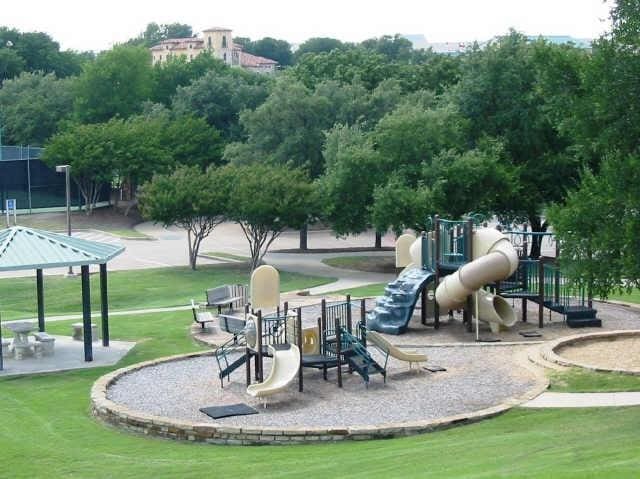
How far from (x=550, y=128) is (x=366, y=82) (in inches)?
1020

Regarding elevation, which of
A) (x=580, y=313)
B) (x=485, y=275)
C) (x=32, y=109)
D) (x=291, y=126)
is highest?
(x=32, y=109)

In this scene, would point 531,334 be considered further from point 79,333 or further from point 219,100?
point 219,100

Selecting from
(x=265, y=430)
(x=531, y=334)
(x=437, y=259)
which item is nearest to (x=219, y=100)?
(x=437, y=259)

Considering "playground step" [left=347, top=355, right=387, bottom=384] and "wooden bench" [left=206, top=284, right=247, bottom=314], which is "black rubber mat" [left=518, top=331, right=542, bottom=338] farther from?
"wooden bench" [left=206, top=284, right=247, bottom=314]

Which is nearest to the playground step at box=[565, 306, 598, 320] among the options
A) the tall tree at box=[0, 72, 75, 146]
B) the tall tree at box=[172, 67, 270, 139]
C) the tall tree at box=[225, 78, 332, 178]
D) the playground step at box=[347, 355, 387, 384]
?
the playground step at box=[347, 355, 387, 384]

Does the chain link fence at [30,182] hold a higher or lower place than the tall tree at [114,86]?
lower

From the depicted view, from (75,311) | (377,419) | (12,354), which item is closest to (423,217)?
A: (75,311)

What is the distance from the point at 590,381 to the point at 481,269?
6581 mm

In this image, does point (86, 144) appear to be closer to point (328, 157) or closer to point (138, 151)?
point (138, 151)

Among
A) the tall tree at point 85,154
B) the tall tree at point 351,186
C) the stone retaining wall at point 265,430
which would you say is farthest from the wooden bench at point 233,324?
the tall tree at point 85,154

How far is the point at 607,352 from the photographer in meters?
24.8

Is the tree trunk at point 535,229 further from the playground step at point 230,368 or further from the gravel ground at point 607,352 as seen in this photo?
the playground step at point 230,368

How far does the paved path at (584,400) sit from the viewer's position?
756 inches

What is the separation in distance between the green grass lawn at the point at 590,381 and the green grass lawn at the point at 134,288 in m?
18.4
